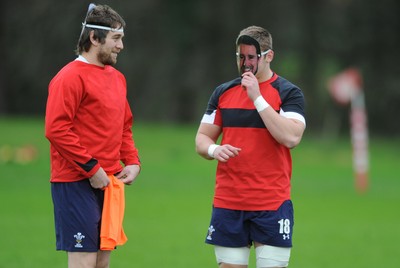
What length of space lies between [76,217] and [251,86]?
4.96 ft

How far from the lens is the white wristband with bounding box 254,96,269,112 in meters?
6.16

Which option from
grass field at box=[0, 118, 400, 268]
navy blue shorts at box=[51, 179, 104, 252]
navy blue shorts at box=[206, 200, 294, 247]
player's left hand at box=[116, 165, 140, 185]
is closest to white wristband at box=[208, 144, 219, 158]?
navy blue shorts at box=[206, 200, 294, 247]

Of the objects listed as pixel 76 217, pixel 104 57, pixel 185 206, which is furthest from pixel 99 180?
pixel 185 206

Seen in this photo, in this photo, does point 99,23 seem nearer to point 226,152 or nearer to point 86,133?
point 86,133

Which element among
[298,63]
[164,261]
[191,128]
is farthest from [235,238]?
[298,63]

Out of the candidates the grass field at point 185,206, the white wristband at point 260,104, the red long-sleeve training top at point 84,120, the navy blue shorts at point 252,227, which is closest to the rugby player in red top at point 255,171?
the navy blue shorts at point 252,227

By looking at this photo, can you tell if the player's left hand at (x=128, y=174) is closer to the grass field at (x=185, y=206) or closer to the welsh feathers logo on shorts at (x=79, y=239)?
the welsh feathers logo on shorts at (x=79, y=239)

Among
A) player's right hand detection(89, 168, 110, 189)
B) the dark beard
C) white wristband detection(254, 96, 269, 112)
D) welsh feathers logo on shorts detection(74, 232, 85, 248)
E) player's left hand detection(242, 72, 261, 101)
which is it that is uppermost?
the dark beard

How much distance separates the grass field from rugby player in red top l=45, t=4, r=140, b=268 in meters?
3.86

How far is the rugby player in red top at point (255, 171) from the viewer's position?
6.33 m

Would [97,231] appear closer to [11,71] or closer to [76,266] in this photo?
[76,266]

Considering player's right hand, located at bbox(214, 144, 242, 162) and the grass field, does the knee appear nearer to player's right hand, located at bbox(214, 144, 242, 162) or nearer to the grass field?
player's right hand, located at bbox(214, 144, 242, 162)

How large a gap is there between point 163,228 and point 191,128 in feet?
59.9

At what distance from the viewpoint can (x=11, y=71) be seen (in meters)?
35.1
